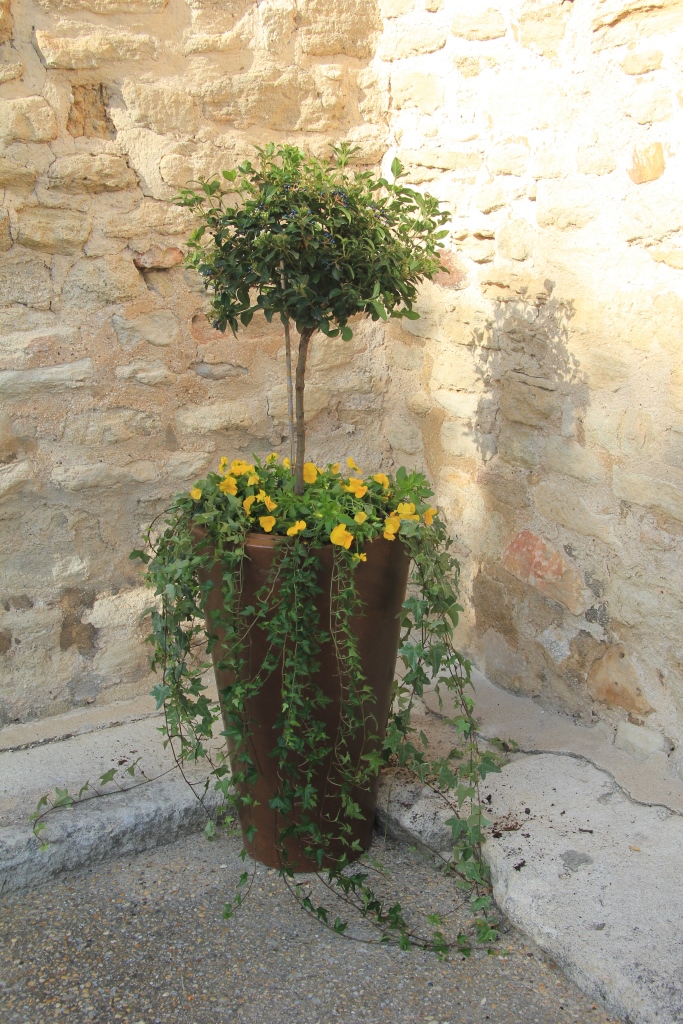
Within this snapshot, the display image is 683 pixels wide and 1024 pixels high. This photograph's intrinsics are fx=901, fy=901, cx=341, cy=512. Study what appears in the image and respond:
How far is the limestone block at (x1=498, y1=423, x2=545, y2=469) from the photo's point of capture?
7.30 feet

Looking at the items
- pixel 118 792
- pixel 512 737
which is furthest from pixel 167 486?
pixel 512 737

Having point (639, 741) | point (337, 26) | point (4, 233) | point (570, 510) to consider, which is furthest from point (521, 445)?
point (4, 233)

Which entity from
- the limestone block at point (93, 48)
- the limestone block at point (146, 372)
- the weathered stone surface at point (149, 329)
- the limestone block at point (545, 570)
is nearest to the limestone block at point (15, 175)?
the limestone block at point (93, 48)

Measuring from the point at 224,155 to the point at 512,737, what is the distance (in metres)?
1.67

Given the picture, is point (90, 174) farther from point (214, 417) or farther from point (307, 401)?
point (307, 401)

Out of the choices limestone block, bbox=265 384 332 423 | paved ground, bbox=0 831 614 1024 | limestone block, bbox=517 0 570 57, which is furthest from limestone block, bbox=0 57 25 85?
paved ground, bbox=0 831 614 1024

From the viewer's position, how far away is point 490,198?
2256mm

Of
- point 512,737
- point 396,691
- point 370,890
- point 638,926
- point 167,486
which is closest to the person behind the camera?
point 638,926

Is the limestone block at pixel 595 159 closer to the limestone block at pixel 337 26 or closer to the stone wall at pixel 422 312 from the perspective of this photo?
the stone wall at pixel 422 312

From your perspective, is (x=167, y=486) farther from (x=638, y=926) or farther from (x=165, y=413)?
(x=638, y=926)

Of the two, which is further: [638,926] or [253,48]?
[253,48]

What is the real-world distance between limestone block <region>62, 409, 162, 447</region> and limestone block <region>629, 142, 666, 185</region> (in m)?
1.29

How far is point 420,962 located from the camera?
1713 millimetres

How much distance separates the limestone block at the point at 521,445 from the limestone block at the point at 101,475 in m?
0.92
